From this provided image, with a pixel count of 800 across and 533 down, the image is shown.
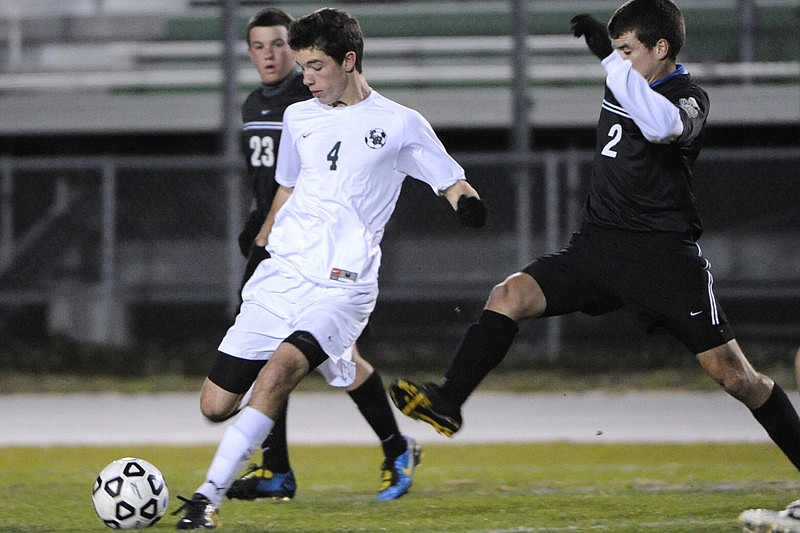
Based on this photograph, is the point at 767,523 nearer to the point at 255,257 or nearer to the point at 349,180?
the point at 349,180

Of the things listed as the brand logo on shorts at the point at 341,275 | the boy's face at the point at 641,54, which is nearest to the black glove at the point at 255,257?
the brand logo on shorts at the point at 341,275

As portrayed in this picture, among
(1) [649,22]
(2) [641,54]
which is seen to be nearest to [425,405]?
(2) [641,54]

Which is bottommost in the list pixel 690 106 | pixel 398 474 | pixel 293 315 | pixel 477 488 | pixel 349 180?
pixel 477 488

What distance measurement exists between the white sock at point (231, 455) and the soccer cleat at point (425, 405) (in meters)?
0.54

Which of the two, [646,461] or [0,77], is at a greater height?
[0,77]

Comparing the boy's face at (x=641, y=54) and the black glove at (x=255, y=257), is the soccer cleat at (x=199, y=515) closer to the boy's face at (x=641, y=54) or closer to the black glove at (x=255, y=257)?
the black glove at (x=255, y=257)

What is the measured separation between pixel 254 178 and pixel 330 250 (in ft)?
4.43

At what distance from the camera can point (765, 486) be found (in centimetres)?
712

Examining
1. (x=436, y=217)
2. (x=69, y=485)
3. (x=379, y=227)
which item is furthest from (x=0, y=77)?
(x=379, y=227)

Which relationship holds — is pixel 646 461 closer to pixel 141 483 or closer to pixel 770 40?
pixel 141 483

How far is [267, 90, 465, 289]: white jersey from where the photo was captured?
588 cm

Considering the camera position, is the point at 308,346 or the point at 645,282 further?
the point at 645,282

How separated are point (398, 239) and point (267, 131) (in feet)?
18.3

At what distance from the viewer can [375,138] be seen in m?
5.99
